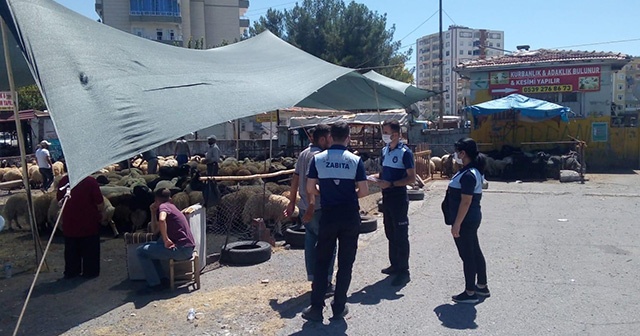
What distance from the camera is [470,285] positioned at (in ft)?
20.9

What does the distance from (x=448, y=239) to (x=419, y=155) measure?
8508 millimetres

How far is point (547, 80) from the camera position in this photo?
25.2 m

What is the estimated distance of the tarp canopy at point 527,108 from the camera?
68.8ft

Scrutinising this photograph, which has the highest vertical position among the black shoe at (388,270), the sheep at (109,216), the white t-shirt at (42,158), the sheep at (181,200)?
the white t-shirt at (42,158)

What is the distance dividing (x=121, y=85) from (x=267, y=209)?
4320 mm

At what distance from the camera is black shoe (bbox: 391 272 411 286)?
707cm

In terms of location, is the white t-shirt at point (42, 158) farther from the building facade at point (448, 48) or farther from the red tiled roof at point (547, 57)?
the building facade at point (448, 48)

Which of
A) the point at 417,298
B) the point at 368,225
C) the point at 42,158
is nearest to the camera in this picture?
the point at 417,298

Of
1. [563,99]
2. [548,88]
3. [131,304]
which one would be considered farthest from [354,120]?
[131,304]

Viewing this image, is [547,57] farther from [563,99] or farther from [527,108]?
[527,108]

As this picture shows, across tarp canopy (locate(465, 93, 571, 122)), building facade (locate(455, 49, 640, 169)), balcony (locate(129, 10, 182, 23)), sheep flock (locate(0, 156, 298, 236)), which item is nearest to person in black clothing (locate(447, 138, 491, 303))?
sheep flock (locate(0, 156, 298, 236))

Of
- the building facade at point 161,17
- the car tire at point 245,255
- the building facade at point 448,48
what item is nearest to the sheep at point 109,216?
the car tire at point 245,255

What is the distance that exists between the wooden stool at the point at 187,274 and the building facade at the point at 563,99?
691 inches

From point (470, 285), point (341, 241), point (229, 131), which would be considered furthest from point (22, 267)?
point (229, 131)
